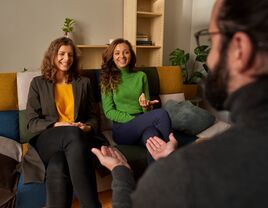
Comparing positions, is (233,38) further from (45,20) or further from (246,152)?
(45,20)

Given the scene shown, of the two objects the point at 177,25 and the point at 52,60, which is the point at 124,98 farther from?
the point at 177,25

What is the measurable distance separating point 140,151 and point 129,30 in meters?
1.93

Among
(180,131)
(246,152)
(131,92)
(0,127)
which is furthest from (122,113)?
(246,152)

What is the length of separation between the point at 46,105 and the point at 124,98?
0.63 m

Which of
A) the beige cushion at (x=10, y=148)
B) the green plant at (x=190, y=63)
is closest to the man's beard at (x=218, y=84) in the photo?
the beige cushion at (x=10, y=148)

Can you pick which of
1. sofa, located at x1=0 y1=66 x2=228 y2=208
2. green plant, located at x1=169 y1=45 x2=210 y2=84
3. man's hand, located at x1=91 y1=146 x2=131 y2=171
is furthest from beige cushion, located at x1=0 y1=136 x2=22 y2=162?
green plant, located at x1=169 y1=45 x2=210 y2=84

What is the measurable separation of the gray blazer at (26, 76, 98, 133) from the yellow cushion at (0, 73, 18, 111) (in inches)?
8.2

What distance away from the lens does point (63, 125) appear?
6.03 feet

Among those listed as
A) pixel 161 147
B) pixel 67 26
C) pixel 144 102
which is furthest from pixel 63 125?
pixel 67 26

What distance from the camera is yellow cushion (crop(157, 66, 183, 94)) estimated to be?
2.67 m

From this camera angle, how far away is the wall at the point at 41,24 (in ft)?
9.96

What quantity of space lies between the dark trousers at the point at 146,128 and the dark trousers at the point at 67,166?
1.24ft

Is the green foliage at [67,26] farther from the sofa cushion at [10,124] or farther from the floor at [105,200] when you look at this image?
the floor at [105,200]

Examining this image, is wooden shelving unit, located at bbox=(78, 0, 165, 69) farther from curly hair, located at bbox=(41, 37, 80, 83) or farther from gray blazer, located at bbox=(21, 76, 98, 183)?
gray blazer, located at bbox=(21, 76, 98, 183)
